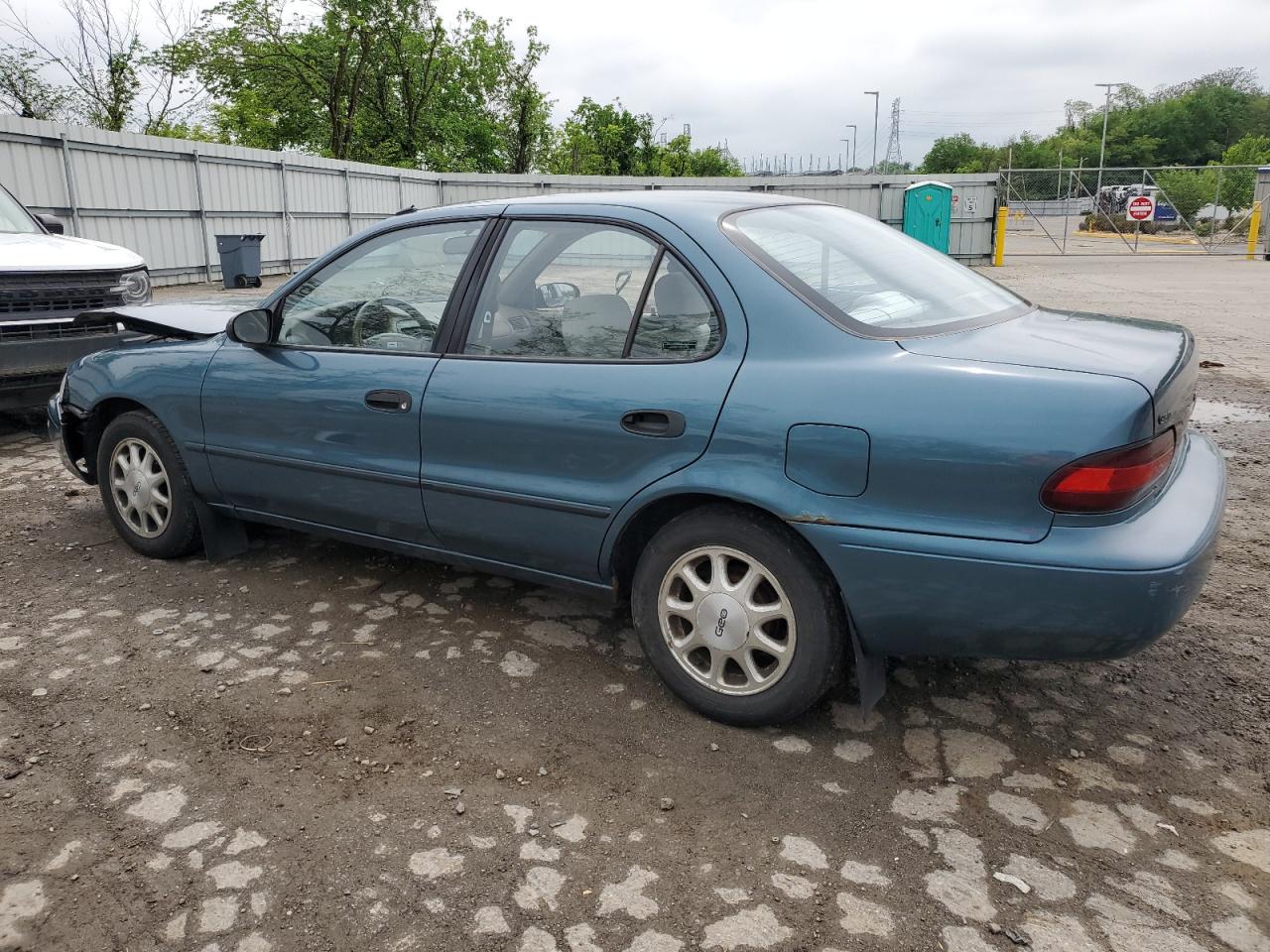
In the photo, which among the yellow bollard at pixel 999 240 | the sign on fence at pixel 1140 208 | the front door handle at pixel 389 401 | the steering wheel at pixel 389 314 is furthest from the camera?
the sign on fence at pixel 1140 208

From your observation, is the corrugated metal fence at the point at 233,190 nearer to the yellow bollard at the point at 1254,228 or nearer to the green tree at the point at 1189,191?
the yellow bollard at the point at 1254,228

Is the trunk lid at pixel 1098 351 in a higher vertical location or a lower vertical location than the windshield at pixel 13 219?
lower

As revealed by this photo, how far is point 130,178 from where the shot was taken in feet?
50.6

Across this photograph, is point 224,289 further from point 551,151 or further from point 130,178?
point 551,151

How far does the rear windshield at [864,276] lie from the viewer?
114 inches

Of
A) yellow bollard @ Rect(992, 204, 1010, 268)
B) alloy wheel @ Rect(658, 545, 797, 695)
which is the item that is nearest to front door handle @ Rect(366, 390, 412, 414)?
alloy wheel @ Rect(658, 545, 797, 695)

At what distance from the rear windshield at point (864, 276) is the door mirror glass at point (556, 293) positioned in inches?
22.2

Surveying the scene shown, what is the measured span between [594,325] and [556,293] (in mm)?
245

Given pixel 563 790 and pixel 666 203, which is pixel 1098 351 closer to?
pixel 666 203

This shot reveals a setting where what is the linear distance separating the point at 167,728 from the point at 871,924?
2.15m

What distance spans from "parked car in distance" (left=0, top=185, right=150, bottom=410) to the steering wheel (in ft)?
11.5

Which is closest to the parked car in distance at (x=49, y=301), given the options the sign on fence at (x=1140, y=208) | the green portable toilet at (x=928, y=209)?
the green portable toilet at (x=928, y=209)

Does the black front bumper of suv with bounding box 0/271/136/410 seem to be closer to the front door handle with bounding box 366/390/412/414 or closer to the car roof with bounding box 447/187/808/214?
the front door handle with bounding box 366/390/412/414

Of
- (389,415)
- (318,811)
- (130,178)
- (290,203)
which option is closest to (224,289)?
(130,178)
